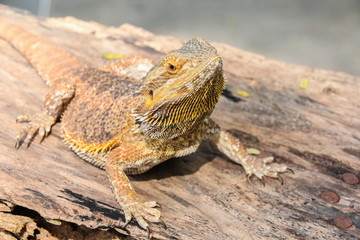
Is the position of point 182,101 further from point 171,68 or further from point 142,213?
point 142,213

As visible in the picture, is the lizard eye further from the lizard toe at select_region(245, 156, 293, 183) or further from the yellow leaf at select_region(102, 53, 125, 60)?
the yellow leaf at select_region(102, 53, 125, 60)

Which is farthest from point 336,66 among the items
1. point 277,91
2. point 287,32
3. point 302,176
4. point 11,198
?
point 11,198

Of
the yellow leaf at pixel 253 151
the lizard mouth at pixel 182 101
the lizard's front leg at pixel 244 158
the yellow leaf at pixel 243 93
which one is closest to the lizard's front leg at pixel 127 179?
the lizard mouth at pixel 182 101

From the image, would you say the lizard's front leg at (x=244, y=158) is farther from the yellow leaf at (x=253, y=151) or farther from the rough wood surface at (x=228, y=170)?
the yellow leaf at (x=253, y=151)

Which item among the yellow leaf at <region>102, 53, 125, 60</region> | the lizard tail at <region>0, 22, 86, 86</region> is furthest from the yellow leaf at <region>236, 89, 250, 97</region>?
the lizard tail at <region>0, 22, 86, 86</region>

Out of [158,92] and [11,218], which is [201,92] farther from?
[11,218]

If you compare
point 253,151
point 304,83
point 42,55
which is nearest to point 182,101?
point 253,151
